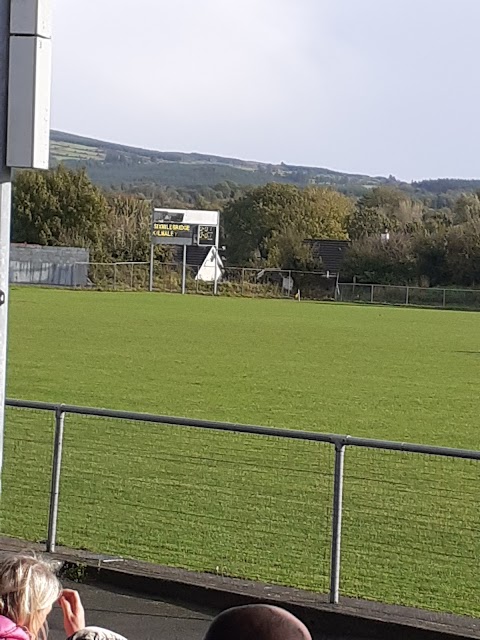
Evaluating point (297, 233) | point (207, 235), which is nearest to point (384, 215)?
point (297, 233)

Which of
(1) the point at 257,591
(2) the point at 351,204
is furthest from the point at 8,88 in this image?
(2) the point at 351,204

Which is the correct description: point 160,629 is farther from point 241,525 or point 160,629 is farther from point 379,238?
point 379,238

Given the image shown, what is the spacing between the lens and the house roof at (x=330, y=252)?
96.1 m

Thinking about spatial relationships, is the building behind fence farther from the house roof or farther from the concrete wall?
the house roof

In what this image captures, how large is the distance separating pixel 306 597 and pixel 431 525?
10.1ft

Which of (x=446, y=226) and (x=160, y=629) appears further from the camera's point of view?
(x=446, y=226)

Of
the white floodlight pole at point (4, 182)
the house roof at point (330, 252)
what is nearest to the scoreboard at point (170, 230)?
the house roof at point (330, 252)

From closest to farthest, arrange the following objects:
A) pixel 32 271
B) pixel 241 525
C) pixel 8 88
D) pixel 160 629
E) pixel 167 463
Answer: pixel 8 88, pixel 160 629, pixel 241 525, pixel 167 463, pixel 32 271

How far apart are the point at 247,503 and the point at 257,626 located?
25.8 ft

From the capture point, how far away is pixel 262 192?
128250 mm

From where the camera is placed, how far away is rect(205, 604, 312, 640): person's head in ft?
9.00

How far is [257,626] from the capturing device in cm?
276

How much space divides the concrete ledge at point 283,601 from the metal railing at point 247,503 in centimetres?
73

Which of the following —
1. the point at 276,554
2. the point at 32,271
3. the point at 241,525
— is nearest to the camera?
the point at 276,554
